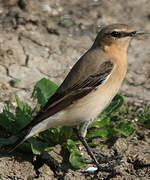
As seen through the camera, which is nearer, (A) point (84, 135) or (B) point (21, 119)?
(A) point (84, 135)

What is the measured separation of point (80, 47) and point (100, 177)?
3736 millimetres

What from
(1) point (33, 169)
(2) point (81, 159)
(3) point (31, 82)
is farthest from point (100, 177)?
(3) point (31, 82)

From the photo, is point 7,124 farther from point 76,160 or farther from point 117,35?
point 117,35

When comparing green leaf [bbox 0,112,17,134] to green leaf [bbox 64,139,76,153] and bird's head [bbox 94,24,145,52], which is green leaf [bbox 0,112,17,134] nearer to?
green leaf [bbox 64,139,76,153]

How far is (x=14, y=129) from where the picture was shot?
5.86m

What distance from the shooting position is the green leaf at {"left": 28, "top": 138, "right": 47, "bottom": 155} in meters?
Result: 5.37

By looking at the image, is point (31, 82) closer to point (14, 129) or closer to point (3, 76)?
point (3, 76)

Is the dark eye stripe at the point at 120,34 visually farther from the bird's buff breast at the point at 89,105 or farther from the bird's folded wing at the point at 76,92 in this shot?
the bird's buff breast at the point at 89,105

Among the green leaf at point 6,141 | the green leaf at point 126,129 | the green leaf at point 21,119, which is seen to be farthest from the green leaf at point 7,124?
the green leaf at point 126,129

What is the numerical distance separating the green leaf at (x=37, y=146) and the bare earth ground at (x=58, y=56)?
16 cm

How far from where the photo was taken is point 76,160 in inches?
214

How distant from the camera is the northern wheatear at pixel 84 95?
5.26 metres

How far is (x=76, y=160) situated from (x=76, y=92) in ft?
3.17

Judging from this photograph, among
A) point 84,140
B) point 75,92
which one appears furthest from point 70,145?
point 75,92
